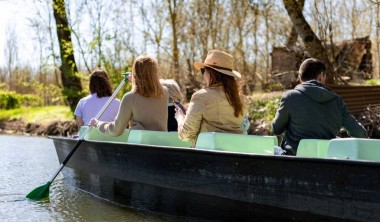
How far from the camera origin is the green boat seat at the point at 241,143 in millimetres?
4629

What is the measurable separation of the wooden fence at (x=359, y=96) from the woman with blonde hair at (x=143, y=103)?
5425 millimetres

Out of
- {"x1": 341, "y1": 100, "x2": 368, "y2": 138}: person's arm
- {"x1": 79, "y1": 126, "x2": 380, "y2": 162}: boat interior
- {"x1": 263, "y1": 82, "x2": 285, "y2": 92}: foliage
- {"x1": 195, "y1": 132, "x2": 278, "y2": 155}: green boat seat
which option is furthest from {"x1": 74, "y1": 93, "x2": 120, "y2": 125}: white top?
{"x1": 263, "y1": 82, "x2": 285, "y2": 92}: foliage

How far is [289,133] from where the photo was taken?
4.85 meters

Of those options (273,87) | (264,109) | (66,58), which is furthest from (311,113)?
(66,58)

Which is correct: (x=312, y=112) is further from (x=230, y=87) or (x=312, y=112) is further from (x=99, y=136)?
(x=99, y=136)

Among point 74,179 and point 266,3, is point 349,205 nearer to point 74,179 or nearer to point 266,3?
point 74,179

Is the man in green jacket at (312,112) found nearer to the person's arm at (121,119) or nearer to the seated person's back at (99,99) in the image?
the person's arm at (121,119)

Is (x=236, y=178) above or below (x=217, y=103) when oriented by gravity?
below

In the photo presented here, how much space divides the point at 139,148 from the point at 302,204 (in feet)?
6.20

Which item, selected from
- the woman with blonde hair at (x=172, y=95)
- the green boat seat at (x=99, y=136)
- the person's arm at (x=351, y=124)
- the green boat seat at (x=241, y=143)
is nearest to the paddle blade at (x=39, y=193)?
the green boat seat at (x=99, y=136)

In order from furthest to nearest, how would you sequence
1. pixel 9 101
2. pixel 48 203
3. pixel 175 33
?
1. pixel 9 101
2. pixel 175 33
3. pixel 48 203

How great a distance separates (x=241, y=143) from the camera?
4.66 metres

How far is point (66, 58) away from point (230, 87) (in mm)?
14665

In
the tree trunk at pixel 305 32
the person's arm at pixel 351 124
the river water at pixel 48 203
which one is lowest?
the river water at pixel 48 203
